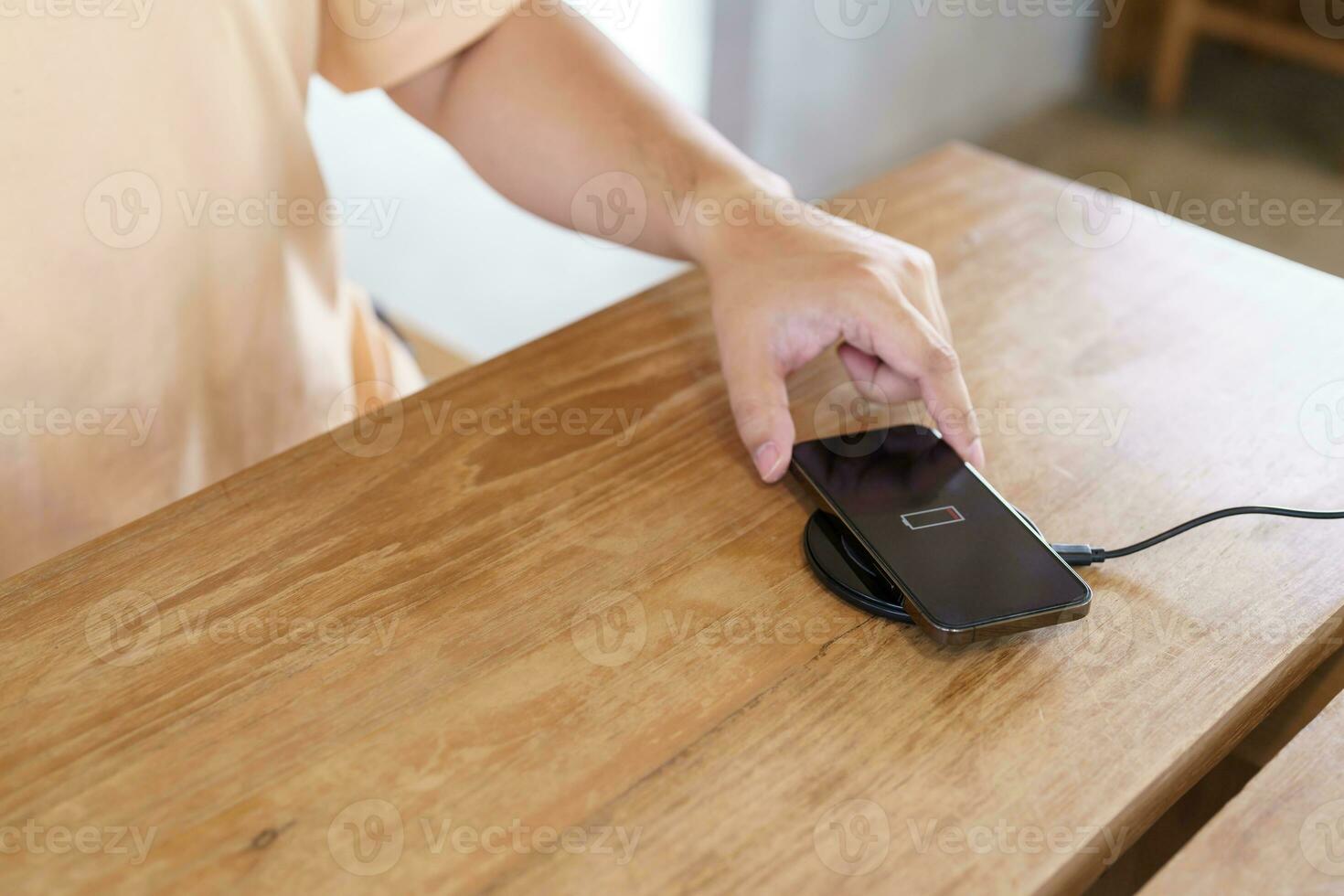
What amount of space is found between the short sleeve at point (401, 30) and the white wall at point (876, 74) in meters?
1.56

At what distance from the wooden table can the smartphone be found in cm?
2

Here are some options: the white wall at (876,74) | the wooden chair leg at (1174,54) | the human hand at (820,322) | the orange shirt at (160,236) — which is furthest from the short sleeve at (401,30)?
the wooden chair leg at (1174,54)

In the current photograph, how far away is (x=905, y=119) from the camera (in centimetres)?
279

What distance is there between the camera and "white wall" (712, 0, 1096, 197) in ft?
7.77

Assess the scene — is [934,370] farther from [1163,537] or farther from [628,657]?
[628,657]

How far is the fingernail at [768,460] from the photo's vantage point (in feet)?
2.10

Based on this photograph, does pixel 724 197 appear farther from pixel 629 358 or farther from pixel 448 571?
pixel 448 571

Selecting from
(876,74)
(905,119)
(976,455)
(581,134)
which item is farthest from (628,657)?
(905,119)

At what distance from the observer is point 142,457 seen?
821mm

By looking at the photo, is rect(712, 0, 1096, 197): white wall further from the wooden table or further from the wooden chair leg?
the wooden table

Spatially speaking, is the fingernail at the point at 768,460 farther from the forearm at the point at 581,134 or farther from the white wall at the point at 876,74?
the white wall at the point at 876,74

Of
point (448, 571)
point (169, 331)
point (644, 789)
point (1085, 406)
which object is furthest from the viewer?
point (169, 331)

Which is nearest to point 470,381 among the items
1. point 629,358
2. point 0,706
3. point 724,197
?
point 629,358

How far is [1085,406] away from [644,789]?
0.38 meters
